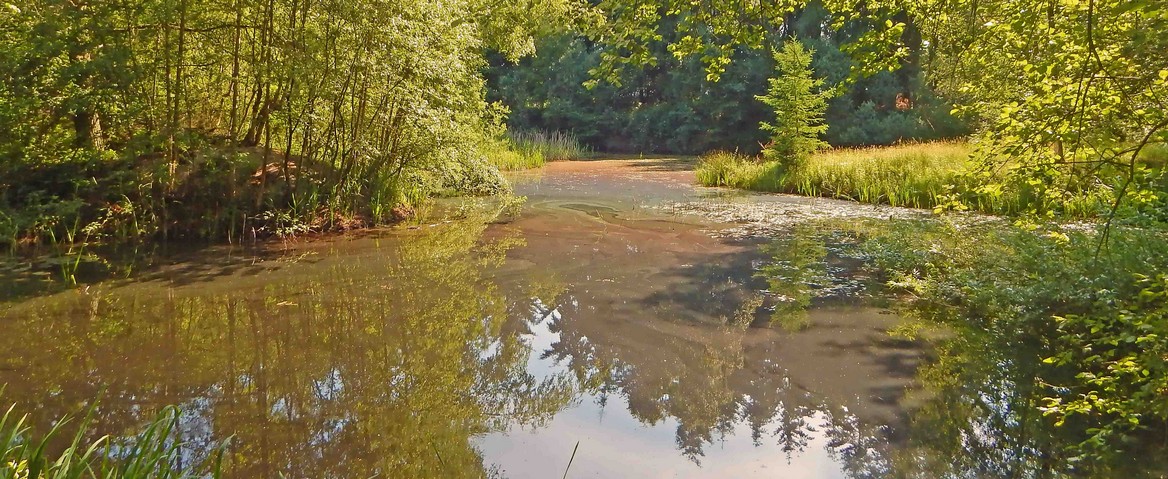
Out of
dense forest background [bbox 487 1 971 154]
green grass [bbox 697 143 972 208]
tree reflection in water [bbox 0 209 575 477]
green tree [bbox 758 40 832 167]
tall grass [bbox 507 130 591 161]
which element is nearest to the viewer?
tree reflection in water [bbox 0 209 575 477]

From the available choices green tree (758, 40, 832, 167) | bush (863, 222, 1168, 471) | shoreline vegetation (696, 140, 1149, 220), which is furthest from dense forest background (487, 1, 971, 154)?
bush (863, 222, 1168, 471)

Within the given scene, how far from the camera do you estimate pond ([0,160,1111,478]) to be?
374cm

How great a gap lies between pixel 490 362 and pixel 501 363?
0.24ft

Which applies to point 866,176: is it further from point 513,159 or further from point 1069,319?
point 1069,319

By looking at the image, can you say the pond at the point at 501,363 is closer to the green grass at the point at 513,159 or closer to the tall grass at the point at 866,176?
the tall grass at the point at 866,176

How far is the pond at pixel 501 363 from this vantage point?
374cm

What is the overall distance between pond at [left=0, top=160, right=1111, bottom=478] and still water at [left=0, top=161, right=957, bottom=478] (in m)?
0.02

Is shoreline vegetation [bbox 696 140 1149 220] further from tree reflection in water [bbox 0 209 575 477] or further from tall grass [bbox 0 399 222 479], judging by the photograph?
tall grass [bbox 0 399 222 479]

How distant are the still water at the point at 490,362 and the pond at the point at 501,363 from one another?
0.06 feet

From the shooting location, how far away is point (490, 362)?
17.0 feet

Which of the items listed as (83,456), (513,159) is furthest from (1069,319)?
(513,159)

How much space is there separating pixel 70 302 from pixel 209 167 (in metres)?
3.15

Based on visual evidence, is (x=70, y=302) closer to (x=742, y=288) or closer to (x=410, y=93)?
(x=410, y=93)

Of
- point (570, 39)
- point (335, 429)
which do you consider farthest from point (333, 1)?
point (570, 39)
